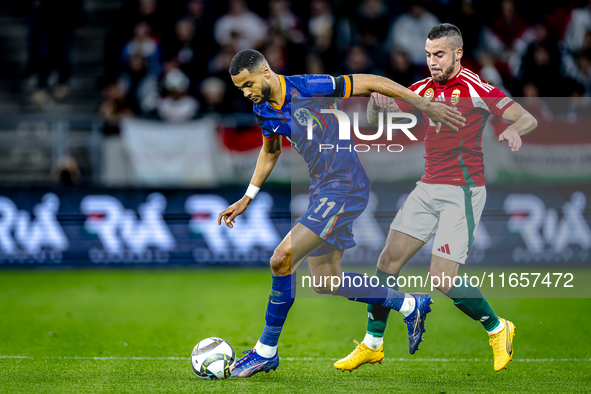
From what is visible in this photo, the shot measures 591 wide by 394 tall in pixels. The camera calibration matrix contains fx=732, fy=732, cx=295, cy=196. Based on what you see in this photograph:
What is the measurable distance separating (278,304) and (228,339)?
5.32ft

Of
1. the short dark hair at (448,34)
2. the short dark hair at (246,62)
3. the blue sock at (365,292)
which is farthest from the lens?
the blue sock at (365,292)

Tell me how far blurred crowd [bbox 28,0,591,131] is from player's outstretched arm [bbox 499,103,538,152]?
20.6ft

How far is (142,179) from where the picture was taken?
10.6 metres

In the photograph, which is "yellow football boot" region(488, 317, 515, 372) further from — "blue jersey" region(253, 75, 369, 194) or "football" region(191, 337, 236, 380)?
"football" region(191, 337, 236, 380)

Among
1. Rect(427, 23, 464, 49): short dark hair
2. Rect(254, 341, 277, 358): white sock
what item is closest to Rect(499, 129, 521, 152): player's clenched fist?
Rect(427, 23, 464, 49): short dark hair

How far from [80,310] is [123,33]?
621 cm

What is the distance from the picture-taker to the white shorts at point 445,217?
16.8 ft

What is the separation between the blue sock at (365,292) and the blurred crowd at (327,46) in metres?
6.00

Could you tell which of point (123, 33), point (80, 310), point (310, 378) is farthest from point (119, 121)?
point (310, 378)

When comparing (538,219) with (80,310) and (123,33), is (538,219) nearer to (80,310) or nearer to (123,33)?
(80,310)

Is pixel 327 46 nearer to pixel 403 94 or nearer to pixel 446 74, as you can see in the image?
pixel 446 74

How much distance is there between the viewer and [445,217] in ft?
16.9

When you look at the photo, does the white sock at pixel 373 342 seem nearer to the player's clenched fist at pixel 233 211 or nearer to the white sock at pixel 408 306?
the white sock at pixel 408 306

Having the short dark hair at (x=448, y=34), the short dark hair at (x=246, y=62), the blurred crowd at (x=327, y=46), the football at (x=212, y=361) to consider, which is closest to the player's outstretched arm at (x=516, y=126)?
the short dark hair at (x=448, y=34)
